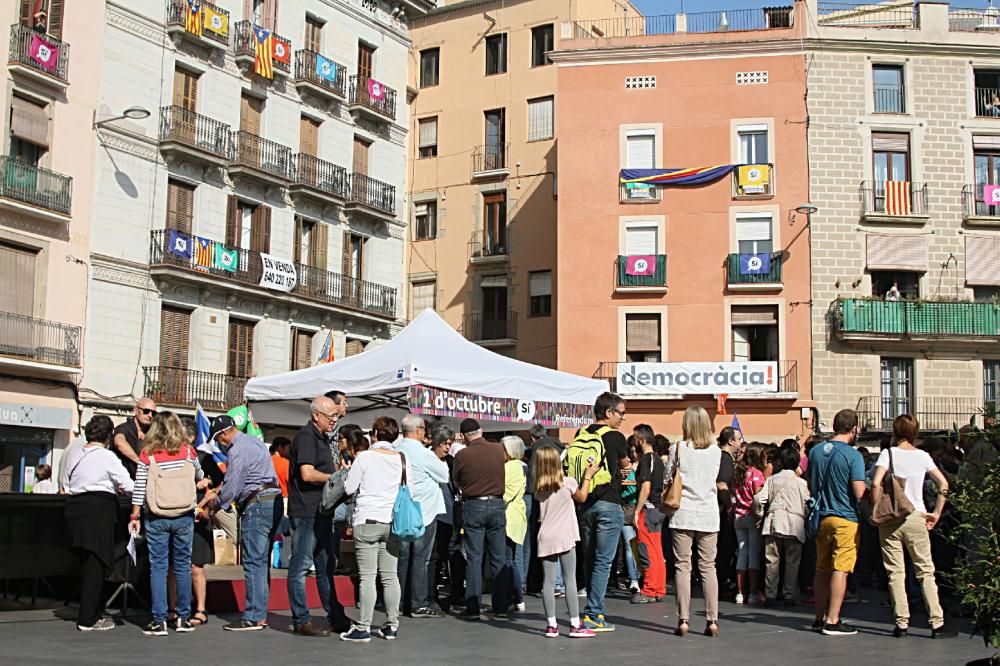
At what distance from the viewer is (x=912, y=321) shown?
115 feet

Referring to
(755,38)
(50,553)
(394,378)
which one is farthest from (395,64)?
(50,553)

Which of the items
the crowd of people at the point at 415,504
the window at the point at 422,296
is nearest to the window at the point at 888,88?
the window at the point at 422,296

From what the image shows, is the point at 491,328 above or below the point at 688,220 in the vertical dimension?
below

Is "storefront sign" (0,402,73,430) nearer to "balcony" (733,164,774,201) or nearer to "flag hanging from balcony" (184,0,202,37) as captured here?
"flag hanging from balcony" (184,0,202,37)

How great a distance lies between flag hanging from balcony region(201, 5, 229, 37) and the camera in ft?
110

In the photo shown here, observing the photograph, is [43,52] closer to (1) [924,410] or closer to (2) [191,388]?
(2) [191,388]

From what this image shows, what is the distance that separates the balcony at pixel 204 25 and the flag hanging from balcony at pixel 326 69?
12.2 feet

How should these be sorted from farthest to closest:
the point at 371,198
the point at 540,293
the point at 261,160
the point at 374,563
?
the point at 540,293 < the point at 371,198 < the point at 261,160 < the point at 374,563

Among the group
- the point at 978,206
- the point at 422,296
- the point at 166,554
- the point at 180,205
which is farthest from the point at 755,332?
the point at 166,554

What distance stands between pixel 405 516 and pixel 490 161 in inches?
1341

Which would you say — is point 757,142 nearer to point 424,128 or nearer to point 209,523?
point 424,128

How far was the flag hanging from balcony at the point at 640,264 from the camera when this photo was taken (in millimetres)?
36188

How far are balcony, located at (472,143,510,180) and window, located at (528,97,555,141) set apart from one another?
1.10 meters

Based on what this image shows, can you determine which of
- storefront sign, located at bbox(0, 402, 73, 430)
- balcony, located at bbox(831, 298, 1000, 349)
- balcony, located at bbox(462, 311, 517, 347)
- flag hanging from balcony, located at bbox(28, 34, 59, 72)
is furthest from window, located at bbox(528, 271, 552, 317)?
flag hanging from balcony, located at bbox(28, 34, 59, 72)
